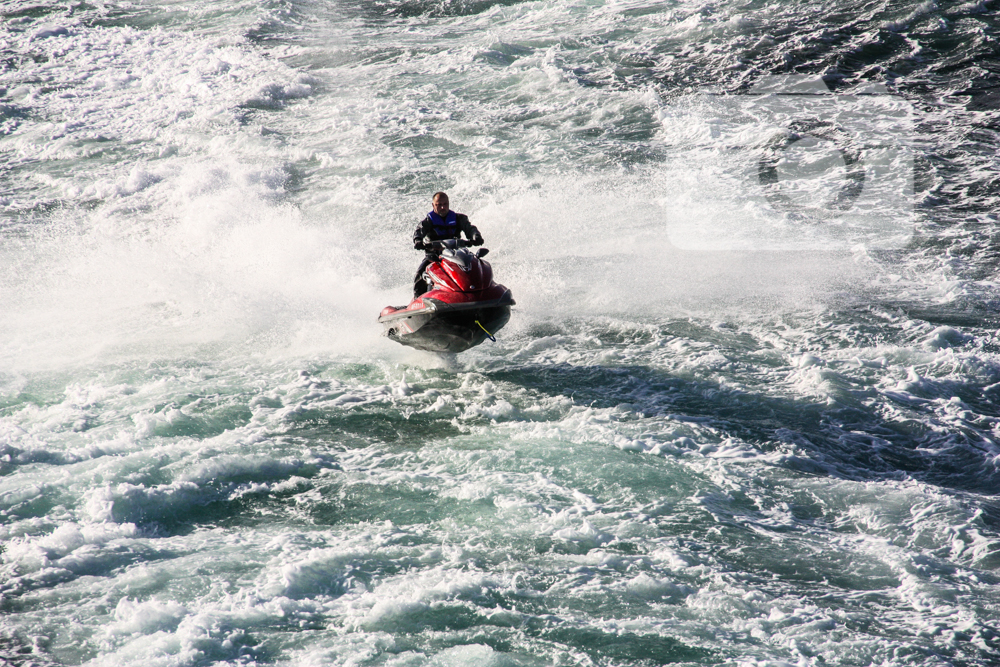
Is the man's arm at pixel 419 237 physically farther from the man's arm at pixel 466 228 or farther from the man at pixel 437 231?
the man's arm at pixel 466 228

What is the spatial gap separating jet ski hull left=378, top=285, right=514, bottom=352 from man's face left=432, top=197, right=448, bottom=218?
0.95m

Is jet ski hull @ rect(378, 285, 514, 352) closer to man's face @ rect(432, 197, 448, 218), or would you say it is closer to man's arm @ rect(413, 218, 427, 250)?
man's arm @ rect(413, 218, 427, 250)

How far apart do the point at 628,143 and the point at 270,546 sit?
10722mm

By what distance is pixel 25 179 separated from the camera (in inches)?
572

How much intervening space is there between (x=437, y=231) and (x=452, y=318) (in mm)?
1120

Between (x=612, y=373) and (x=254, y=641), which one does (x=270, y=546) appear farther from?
(x=612, y=373)

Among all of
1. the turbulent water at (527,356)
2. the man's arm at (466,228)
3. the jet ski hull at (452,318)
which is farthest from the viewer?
the man's arm at (466,228)

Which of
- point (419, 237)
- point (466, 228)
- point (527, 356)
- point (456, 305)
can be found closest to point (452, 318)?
point (456, 305)

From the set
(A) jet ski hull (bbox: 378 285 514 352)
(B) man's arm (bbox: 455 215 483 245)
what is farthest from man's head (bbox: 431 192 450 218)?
(A) jet ski hull (bbox: 378 285 514 352)

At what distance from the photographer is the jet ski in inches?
312

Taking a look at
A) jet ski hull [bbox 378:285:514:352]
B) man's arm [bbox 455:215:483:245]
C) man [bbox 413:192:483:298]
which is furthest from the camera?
man's arm [bbox 455:215:483:245]

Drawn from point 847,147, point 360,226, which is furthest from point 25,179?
point 847,147

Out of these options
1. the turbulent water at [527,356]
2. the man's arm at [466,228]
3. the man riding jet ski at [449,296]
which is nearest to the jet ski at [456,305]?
the man riding jet ski at [449,296]

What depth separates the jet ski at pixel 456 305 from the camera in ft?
26.0
